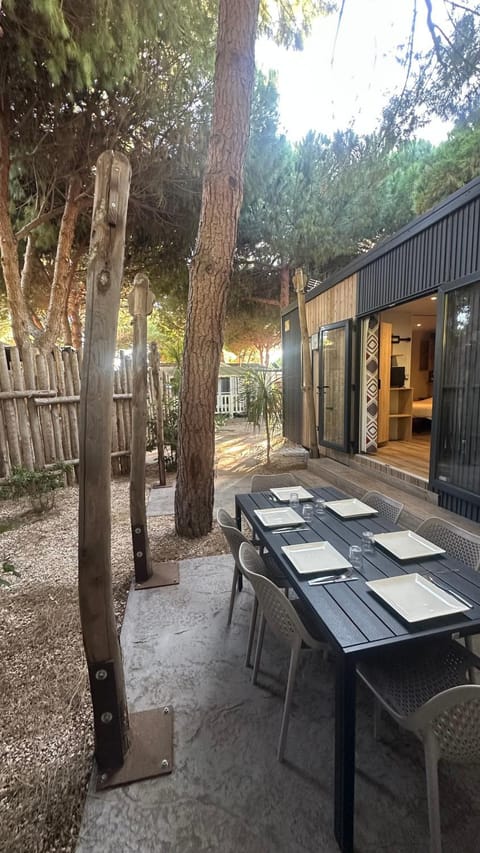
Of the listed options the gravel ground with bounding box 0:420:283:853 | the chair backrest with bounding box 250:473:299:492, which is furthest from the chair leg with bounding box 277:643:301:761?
the chair backrest with bounding box 250:473:299:492

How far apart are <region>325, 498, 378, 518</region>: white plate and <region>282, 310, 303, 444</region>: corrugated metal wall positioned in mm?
4728

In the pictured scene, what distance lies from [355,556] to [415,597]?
34 cm

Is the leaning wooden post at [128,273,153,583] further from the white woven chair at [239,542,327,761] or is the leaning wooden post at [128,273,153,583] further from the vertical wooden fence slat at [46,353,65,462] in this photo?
the vertical wooden fence slat at [46,353,65,462]

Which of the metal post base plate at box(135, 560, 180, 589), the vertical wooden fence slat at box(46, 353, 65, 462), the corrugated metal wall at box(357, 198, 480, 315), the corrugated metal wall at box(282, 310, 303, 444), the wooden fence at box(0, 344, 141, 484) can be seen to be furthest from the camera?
the corrugated metal wall at box(282, 310, 303, 444)

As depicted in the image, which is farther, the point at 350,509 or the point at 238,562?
the point at 350,509

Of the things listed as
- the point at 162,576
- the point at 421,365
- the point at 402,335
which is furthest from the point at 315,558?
the point at 421,365

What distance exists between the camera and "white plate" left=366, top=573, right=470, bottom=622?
4.14 feet

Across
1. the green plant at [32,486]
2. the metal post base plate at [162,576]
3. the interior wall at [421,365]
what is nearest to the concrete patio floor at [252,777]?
the metal post base plate at [162,576]

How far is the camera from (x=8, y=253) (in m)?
5.81

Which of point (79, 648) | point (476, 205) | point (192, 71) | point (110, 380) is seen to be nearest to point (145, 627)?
point (79, 648)

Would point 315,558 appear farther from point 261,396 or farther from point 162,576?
point 261,396

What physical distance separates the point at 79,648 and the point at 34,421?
3.43m

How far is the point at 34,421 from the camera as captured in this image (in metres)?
4.79

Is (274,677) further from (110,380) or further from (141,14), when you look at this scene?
(141,14)
